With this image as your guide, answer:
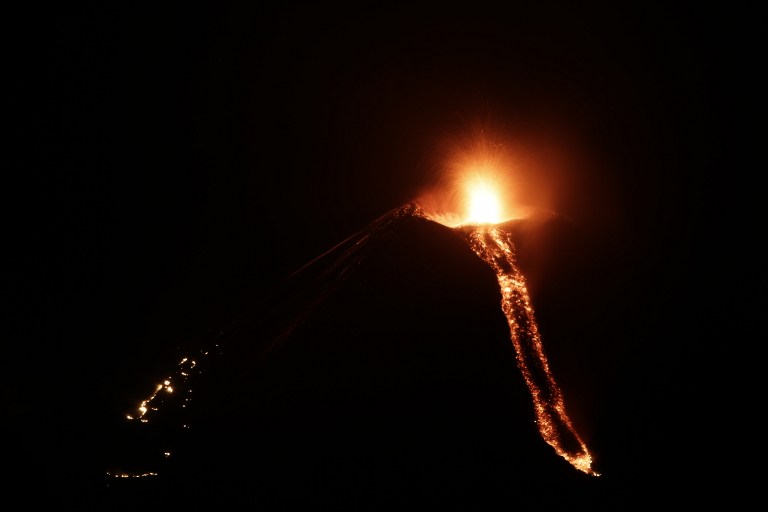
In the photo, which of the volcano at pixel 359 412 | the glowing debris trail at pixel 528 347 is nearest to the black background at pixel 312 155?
the glowing debris trail at pixel 528 347

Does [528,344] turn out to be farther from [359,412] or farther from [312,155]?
[312,155]

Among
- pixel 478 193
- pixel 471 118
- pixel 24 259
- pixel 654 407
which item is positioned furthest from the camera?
pixel 471 118

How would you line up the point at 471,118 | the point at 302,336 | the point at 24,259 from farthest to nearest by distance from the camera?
the point at 471,118
the point at 24,259
the point at 302,336

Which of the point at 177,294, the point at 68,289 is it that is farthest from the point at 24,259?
the point at 177,294

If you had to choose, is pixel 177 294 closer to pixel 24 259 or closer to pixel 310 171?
Answer: pixel 24 259

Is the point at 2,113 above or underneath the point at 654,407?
above

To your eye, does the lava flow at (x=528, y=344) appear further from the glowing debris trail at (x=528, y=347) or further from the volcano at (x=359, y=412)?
the volcano at (x=359, y=412)

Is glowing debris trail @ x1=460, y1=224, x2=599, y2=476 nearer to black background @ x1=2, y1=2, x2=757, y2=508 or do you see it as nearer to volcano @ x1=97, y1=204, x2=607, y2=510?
volcano @ x1=97, y1=204, x2=607, y2=510
